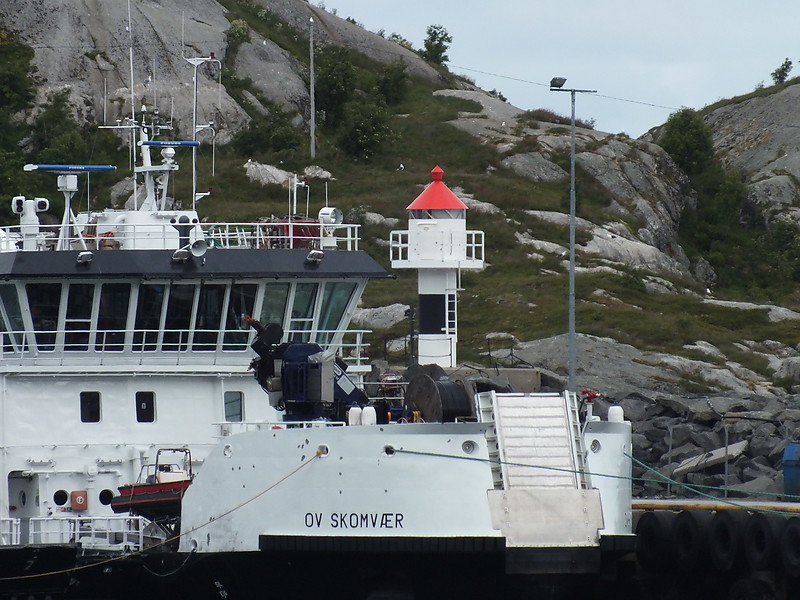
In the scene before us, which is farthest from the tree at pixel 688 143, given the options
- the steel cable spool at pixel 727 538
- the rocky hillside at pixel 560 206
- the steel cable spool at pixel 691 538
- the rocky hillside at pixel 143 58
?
the steel cable spool at pixel 727 538

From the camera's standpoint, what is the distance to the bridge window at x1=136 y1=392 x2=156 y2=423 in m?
21.1

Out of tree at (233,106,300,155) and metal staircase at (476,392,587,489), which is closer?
metal staircase at (476,392,587,489)

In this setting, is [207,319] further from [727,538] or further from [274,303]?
[727,538]

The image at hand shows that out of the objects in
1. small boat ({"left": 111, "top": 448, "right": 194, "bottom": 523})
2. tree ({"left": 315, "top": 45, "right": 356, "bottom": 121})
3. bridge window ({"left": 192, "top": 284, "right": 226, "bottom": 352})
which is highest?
tree ({"left": 315, "top": 45, "right": 356, "bottom": 121})

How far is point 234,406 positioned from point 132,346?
1745 mm

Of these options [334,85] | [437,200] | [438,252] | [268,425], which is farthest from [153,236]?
[334,85]

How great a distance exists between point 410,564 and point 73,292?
22.3 feet

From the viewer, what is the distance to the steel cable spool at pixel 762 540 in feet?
60.0

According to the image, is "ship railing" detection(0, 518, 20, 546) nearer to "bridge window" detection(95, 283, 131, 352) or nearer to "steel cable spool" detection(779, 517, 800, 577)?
"bridge window" detection(95, 283, 131, 352)

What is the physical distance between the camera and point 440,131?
7006 cm

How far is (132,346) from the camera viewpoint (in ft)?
68.9

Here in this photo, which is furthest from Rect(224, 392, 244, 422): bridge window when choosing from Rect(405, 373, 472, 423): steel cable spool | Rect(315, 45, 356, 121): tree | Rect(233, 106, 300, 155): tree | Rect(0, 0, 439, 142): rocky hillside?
Rect(315, 45, 356, 121): tree

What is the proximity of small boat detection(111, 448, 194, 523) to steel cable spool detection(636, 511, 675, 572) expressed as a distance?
630 centimetres

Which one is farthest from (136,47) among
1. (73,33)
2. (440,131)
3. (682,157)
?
(682,157)
